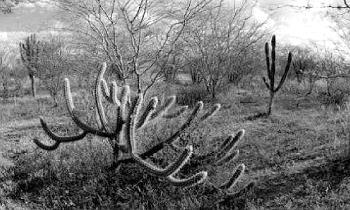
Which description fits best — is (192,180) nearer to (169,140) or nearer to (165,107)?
(169,140)

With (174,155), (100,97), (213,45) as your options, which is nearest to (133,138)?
(100,97)

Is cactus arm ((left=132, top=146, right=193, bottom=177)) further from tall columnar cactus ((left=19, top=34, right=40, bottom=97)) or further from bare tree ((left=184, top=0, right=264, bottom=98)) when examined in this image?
tall columnar cactus ((left=19, top=34, right=40, bottom=97))

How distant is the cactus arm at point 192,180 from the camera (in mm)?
5562

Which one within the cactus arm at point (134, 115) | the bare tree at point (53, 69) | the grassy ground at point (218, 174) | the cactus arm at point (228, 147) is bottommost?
the grassy ground at point (218, 174)

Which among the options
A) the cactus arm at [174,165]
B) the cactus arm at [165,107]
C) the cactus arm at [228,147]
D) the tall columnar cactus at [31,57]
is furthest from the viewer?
the tall columnar cactus at [31,57]

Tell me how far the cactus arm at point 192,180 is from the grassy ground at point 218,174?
222 millimetres

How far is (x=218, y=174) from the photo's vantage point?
658 centimetres

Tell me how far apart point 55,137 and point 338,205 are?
370 centimetres

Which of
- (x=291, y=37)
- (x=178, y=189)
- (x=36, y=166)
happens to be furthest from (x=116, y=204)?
(x=291, y=37)

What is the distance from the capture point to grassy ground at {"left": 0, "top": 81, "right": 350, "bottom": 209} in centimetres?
588

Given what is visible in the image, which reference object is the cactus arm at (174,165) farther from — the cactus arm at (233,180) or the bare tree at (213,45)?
the bare tree at (213,45)

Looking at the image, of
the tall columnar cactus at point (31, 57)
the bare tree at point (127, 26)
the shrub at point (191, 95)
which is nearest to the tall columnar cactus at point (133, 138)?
the bare tree at point (127, 26)

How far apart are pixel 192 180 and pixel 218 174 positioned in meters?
0.99

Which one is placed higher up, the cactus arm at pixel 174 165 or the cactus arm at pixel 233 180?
the cactus arm at pixel 174 165
